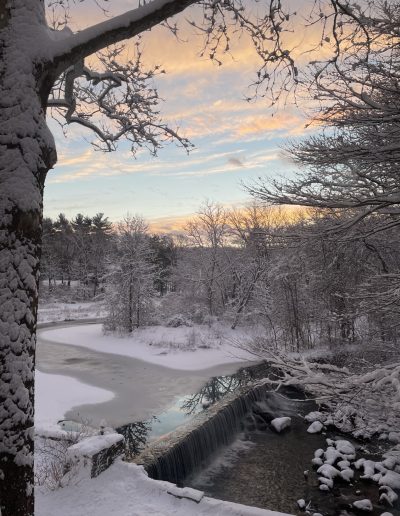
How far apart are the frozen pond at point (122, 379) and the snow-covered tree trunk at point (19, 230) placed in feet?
29.0

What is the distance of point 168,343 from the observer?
22.5 m

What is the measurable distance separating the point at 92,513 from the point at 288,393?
11405 mm

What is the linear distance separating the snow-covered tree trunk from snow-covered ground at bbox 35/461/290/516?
11.8ft

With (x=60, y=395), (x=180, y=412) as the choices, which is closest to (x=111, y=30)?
(x=180, y=412)

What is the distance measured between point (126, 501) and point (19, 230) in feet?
15.8

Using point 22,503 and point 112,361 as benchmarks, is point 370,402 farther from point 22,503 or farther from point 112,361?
point 112,361

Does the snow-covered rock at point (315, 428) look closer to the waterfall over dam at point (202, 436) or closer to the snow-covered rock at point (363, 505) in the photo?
the waterfall over dam at point (202, 436)

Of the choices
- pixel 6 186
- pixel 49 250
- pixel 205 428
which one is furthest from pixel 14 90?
pixel 49 250

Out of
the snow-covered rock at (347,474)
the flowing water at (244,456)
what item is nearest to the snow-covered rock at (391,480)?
the flowing water at (244,456)

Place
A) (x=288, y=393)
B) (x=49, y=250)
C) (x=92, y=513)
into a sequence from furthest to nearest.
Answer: (x=49, y=250) → (x=288, y=393) → (x=92, y=513)

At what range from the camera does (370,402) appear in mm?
4648

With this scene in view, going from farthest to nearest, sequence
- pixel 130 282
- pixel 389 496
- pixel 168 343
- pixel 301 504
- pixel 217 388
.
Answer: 1. pixel 130 282
2. pixel 168 343
3. pixel 217 388
4. pixel 389 496
5. pixel 301 504

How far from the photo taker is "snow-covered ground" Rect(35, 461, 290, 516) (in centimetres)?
544

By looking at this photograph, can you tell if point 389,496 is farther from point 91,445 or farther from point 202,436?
point 91,445
